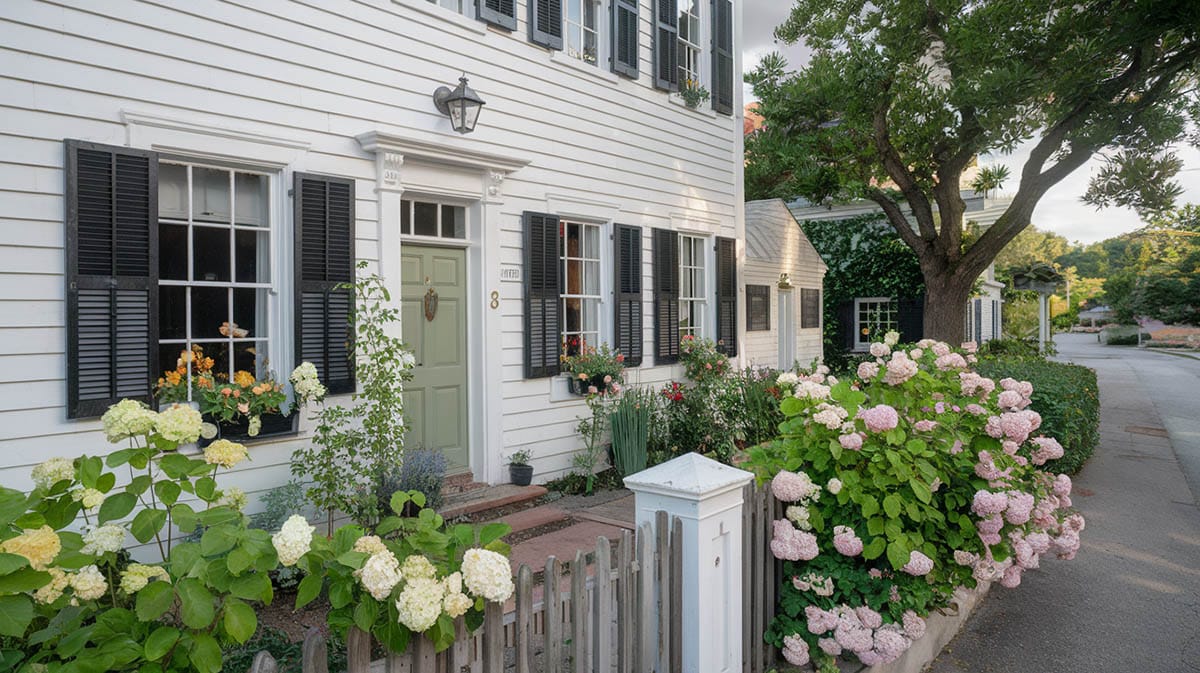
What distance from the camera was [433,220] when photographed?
6117mm

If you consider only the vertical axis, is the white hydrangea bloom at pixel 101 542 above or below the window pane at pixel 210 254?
below

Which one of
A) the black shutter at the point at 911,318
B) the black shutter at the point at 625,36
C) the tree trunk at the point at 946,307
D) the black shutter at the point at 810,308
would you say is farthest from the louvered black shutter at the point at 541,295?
the black shutter at the point at 911,318

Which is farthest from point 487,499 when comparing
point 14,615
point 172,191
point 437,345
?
point 14,615

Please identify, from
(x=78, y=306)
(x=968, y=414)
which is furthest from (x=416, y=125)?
(x=968, y=414)

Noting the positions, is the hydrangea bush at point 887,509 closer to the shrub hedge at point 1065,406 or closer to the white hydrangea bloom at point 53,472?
the white hydrangea bloom at point 53,472

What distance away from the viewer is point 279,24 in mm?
4895

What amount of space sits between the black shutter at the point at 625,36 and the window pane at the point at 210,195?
14.3 ft

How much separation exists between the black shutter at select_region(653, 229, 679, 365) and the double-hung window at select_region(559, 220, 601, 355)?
0.90 metres

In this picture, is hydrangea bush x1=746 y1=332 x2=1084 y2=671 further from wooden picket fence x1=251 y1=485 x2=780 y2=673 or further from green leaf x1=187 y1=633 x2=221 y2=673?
green leaf x1=187 y1=633 x2=221 y2=673

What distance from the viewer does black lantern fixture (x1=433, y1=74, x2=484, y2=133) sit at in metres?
5.74

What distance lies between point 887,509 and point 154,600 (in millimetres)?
2839

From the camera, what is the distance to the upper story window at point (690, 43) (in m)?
8.84

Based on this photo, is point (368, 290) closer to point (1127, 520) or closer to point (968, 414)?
point (968, 414)

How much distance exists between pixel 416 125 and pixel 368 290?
1470mm
